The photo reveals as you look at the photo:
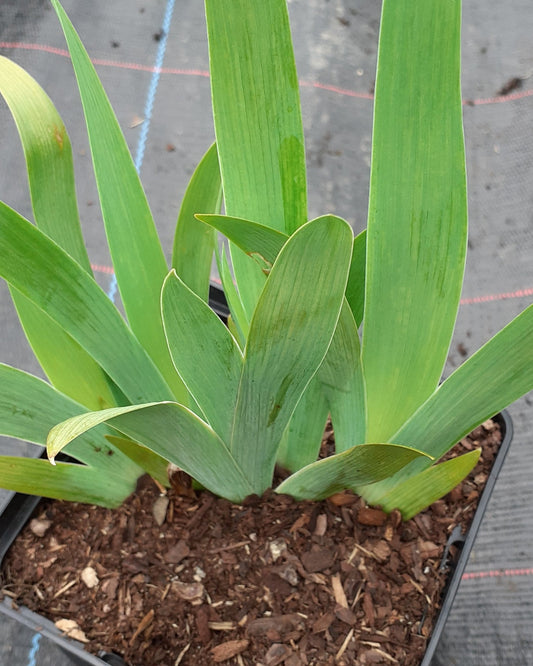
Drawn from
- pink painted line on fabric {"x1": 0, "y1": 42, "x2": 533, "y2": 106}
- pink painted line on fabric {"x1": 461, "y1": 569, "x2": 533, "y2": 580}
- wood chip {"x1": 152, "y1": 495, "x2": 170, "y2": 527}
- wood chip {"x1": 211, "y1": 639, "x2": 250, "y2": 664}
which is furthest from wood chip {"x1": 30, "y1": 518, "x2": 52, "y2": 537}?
pink painted line on fabric {"x1": 0, "y1": 42, "x2": 533, "y2": 106}

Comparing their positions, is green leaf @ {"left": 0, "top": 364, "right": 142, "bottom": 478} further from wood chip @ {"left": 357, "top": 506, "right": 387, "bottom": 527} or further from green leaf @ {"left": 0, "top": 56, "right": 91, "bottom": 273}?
wood chip @ {"left": 357, "top": 506, "right": 387, "bottom": 527}

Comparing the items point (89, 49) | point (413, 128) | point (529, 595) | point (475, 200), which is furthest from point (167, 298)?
point (89, 49)

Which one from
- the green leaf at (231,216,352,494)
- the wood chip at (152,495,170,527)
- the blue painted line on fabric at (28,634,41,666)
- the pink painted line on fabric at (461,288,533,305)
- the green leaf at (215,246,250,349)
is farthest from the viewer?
the pink painted line on fabric at (461,288,533,305)

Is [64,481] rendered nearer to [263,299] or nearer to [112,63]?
[263,299]

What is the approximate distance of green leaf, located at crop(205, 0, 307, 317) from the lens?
414 mm

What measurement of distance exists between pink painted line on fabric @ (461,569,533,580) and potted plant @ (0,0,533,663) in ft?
1.29

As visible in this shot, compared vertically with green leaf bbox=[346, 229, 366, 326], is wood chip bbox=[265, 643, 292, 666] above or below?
below

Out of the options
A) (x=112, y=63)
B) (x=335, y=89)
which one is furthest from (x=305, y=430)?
(x=112, y=63)

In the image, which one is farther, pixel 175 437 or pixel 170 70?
pixel 170 70

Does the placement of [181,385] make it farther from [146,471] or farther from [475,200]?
[475,200]

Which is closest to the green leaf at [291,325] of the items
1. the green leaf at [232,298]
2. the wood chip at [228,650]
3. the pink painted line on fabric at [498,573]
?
the green leaf at [232,298]

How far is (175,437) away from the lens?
467 mm

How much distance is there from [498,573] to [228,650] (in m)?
0.50

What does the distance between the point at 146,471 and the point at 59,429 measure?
1.04 feet
